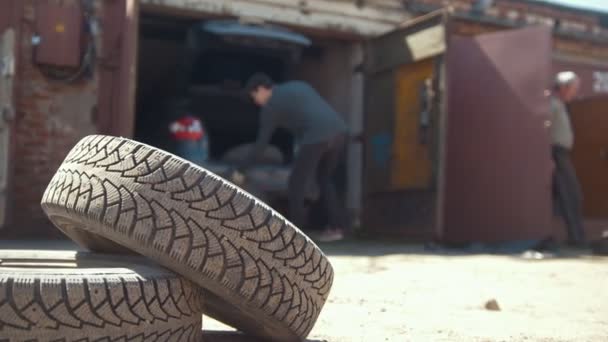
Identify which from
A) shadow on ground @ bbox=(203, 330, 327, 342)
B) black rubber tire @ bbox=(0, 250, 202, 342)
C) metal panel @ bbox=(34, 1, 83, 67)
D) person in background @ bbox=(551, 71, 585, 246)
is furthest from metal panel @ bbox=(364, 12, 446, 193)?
black rubber tire @ bbox=(0, 250, 202, 342)

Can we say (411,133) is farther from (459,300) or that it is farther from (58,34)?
(459,300)

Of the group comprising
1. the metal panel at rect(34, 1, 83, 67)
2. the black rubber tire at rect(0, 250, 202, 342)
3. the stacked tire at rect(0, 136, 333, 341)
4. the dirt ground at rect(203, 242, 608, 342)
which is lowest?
→ the dirt ground at rect(203, 242, 608, 342)

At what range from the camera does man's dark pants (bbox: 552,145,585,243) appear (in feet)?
22.0

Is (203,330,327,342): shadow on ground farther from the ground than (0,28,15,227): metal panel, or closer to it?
closer to it

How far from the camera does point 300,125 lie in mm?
6297

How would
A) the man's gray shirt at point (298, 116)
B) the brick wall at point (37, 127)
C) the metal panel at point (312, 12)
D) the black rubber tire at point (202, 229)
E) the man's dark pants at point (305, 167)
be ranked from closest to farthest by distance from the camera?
the black rubber tire at point (202, 229) < the man's gray shirt at point (298, 116) < the man's dark pants at point (305, 167) < the brick wall at point (37, 127) < the metal panel at point (312, 12)

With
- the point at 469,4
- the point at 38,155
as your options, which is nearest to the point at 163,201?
the point at 38,155

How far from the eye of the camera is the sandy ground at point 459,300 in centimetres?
262

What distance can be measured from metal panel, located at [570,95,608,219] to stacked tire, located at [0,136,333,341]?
23.4 ft

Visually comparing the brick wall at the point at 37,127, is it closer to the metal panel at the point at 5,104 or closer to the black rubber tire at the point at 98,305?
the metal panel at the point at 5,104

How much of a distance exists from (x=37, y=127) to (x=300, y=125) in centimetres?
250

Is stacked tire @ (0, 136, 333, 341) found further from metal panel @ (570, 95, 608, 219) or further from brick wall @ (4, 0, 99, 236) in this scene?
metal panel @ (570, 95, 608, 219)

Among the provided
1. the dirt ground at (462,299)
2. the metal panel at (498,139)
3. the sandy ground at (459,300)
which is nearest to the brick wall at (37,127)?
the sandy ground at (459,300)

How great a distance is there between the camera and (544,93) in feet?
21.4
